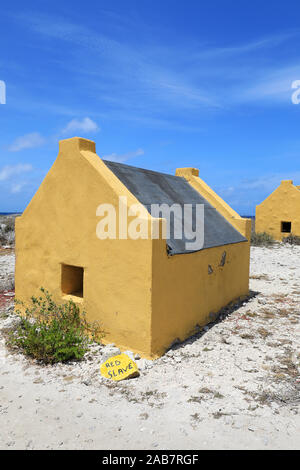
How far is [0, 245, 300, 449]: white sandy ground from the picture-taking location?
12.2 feet

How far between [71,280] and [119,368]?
261 cm

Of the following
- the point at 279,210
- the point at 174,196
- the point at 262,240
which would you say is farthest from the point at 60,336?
the point at 279,210

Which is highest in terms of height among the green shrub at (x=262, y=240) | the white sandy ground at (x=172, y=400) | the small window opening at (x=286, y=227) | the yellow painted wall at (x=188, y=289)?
the small window opening at (x=286, y=227)

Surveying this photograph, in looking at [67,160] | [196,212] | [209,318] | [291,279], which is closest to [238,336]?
[209,318]

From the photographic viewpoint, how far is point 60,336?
5.59 meters

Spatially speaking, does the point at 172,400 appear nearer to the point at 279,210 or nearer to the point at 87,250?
the point at 87,250

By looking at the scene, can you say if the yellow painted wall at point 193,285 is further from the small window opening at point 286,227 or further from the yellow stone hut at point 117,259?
the small window opening at point 286,227

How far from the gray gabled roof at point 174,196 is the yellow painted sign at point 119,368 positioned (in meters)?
1.95

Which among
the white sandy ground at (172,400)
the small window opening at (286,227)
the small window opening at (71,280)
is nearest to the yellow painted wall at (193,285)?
the white sandy ground at (172,400)

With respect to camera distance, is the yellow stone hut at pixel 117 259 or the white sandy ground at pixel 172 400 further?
the yellow stone hut at pixel 117 259

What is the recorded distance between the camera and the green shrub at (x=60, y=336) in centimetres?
550

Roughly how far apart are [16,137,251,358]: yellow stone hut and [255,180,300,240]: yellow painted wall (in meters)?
14.2
